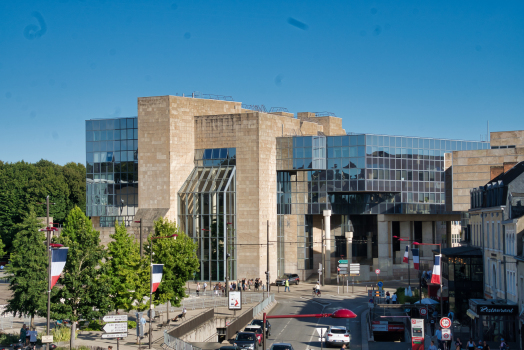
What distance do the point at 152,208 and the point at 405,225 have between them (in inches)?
1526

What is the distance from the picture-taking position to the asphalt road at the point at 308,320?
48438 millimetres

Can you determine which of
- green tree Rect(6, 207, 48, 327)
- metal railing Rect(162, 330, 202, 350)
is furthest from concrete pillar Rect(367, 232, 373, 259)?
metal railing Rect(162, 330, 202, 350)

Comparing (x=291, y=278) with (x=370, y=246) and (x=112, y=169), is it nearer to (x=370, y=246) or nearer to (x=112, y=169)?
(x=370, y=246)

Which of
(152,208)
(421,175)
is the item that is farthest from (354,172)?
(152,208)

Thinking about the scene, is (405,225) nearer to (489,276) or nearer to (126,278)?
(489,276)

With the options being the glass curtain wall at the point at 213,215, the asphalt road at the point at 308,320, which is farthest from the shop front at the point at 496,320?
the glass curtain wall at the point at 213,215

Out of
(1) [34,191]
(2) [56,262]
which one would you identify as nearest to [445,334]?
(2) [56,262]

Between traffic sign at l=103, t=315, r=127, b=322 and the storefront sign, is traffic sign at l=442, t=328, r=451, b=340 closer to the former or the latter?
the storefront sign

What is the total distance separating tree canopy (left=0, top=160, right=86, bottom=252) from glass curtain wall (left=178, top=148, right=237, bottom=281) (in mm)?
37447

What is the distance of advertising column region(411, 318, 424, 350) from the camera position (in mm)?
39188

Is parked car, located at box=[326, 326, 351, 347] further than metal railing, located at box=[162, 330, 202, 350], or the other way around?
parked car, located at box=[326, 326, 351, 347]

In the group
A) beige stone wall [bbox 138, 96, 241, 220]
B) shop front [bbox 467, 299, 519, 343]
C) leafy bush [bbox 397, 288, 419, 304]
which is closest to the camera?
shop front [bbox 467, 299, 519, 343]

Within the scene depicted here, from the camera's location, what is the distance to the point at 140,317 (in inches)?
1511

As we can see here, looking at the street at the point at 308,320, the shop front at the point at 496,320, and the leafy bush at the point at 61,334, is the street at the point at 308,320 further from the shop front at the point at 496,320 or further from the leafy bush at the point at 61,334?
the leafy bush at the point at 61,334
